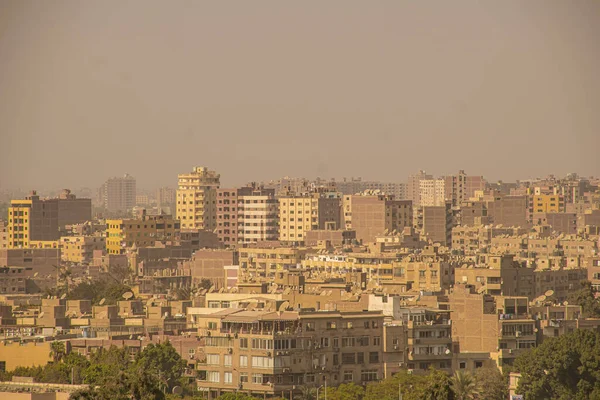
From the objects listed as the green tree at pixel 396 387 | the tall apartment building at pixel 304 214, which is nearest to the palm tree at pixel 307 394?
the green tree at pixel 396 387

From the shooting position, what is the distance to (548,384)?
156ft

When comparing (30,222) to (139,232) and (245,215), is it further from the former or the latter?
(245,215)

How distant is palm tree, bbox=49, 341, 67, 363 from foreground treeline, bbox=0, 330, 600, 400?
10cm

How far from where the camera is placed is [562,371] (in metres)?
47.8

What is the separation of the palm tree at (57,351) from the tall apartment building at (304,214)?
85691 millimetres

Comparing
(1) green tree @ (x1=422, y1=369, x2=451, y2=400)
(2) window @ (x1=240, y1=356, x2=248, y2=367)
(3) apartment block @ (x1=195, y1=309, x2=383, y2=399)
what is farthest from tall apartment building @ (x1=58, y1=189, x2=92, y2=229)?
(1) green tree @ (x1=422, y1=369, x2=451, y2=400)

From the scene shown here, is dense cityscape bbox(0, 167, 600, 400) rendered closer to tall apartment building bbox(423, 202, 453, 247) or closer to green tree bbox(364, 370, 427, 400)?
green tree bbox(364, 370, 427, 400)

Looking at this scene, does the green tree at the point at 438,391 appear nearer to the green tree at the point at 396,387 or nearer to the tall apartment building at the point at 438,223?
the green tree at the point at 396,387

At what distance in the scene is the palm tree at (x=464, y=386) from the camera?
43188 mm

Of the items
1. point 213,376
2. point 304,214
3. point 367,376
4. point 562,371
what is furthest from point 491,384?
point 304,214

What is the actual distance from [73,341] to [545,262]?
42.4m

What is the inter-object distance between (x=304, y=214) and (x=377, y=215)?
8586 mm

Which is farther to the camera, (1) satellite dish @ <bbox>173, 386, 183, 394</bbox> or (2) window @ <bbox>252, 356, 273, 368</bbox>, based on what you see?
(1) satellite dish @ <bbox>173, 386, 183, 394</bbox>

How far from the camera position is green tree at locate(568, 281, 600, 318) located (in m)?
66.7
